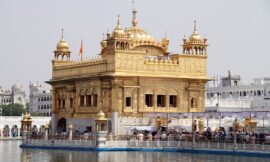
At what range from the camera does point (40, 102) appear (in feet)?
360

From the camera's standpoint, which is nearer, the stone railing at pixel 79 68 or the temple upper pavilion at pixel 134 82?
the temple upper pavilion at pixel 134 82

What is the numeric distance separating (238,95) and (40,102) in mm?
37312

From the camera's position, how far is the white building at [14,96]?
132625mm

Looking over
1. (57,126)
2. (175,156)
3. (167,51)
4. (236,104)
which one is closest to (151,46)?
(167,51)

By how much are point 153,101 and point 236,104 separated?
26960 millimetres

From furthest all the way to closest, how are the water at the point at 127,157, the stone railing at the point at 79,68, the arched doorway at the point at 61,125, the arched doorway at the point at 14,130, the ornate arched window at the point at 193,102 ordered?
the arched doorway at the point at 14,130
the arched doorway at the point at 61,125
the ornate arched window at the point at 193,102
the stone railing at the point at 79,68
the water at the point at 127,157

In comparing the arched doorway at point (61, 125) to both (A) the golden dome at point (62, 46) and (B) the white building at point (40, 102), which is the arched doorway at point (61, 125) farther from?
(B) the white building at point (40, 102)

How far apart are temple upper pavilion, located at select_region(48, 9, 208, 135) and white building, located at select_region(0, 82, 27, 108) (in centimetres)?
8420

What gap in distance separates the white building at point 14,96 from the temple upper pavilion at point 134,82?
276 ft

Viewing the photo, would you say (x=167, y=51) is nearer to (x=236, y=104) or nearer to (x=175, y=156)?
(x=175, y=156)

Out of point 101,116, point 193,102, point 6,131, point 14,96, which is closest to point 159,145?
point 101,116

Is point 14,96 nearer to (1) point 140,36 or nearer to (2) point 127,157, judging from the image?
(1) point 140,36

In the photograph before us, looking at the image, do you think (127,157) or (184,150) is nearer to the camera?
(127,157)


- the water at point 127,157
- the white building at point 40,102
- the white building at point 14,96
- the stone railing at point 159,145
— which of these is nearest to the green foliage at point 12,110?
the white building at point 40,102
